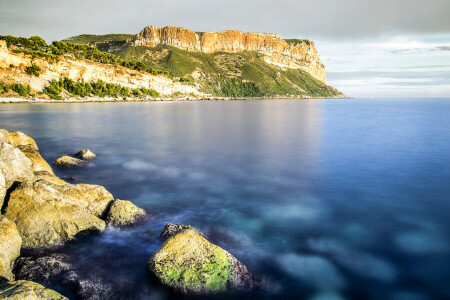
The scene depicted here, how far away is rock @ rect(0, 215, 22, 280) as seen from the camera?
19.6ft

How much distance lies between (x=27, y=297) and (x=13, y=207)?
4.84 meters

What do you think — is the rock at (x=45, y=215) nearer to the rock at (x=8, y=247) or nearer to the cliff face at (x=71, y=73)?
the rock at (x=8, y=247)

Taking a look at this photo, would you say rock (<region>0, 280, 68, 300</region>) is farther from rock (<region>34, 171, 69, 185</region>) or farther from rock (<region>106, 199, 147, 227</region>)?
rock (<region>34, 171, 69, 185</region>)

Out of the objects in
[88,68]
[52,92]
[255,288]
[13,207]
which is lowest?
[255,288]

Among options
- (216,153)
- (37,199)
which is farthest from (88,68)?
(37,199)

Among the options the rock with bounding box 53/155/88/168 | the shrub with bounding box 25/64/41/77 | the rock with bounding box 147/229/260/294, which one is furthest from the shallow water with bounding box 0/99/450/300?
the shrub with bounding box 25/64/41/77

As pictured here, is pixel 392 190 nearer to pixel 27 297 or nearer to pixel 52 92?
pixel 27 297

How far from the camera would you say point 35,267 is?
644cm

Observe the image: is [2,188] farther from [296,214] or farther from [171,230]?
[296,214]

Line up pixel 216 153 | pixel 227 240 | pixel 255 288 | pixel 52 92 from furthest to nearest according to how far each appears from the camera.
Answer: pixel 52 92, pixel 216 153, pixel 227 240, pixel 255 288

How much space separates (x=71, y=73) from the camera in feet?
306

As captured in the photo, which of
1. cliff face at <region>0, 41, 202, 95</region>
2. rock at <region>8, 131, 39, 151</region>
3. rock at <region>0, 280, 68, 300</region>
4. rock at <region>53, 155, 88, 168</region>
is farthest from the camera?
cliff face at <region>0, 41, 202, 95</region>

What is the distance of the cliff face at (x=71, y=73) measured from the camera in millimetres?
76625

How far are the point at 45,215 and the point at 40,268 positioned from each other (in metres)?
1.87
